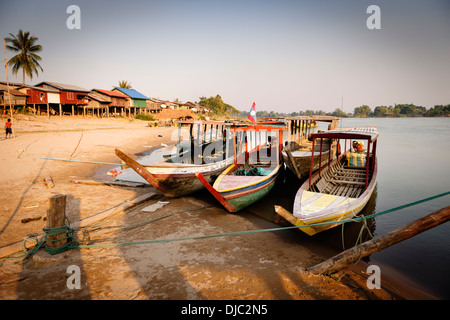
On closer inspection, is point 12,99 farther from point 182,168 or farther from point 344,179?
point 344,179

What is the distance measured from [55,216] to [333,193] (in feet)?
26.8

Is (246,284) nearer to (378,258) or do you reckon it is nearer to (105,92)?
(378,258)

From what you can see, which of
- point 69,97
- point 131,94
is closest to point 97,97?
point 69,97

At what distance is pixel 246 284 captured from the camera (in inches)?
161

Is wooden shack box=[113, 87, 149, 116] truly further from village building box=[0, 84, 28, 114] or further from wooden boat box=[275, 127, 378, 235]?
wooden boat box=[275, 127, 378, 235]

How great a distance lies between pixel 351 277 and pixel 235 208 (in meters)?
3.89

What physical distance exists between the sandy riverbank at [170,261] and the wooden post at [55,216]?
273 mm

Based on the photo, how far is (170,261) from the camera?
4.71 m

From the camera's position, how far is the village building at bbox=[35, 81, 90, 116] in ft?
107

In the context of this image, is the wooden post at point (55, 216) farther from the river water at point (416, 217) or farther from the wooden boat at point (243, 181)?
the river water at point (416, 217)

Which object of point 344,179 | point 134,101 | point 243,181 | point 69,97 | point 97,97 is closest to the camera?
point 243,181

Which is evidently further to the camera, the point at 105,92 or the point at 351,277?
the point at 105,92

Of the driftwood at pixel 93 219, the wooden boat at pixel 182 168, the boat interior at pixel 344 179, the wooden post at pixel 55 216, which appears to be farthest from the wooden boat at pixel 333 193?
the driftwood at pixel 93 219
